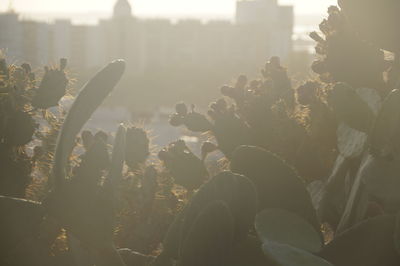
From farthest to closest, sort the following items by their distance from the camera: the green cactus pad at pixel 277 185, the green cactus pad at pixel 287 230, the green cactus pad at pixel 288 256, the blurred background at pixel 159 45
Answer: the blurred background at pixel 159 45, the green cactus pad at pixel 277 185, the green cactus pad at pixel 287 230, the green cactus pad at pixel 288 256

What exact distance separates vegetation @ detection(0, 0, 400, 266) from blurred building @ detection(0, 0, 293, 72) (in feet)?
152

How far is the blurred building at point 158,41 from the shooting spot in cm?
4962

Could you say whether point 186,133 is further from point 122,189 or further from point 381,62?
point 381,62

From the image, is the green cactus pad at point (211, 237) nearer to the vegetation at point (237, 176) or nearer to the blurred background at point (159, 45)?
the vegetation at point (237, 176)

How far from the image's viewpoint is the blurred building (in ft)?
163

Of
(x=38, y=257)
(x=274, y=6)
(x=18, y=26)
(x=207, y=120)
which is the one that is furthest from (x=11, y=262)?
(x=274, y=6)

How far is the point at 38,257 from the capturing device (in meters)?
1.44

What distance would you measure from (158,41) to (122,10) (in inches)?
147

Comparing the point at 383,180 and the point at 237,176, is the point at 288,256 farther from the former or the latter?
the point at 383,180

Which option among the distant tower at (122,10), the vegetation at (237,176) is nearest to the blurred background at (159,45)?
the distant tower at (122,10)

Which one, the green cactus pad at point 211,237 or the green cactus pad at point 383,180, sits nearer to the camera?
the green cactus pad at point 211,237

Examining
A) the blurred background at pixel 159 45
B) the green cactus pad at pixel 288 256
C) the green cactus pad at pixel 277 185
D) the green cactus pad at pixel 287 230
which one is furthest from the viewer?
the blurred background at pixel 159 45

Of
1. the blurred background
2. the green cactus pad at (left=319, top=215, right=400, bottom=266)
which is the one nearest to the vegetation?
the green cactus pad at (left=319, top=215, right=400, bottom=266)

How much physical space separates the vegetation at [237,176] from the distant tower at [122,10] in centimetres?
4953
